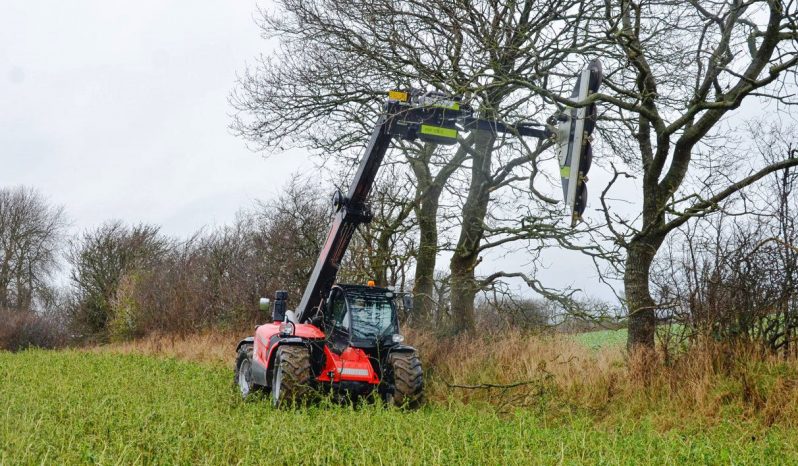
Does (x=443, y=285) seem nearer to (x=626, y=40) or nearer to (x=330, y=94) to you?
(x=330, y=94)

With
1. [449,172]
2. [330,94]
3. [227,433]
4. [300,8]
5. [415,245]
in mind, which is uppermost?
[300,8]

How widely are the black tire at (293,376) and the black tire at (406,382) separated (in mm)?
1056

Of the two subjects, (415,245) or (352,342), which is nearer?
(352,342)

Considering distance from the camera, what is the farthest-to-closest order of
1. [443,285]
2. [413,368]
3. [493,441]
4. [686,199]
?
[443,285] < [413,368] < [686,199] < [493,441]

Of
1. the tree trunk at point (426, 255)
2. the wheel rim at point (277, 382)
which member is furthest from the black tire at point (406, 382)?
the tree trunk at point (426, 255)

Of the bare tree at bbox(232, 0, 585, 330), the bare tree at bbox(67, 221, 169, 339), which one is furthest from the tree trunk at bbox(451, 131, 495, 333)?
the bare tree at bbox(67, 221, 169, 339)

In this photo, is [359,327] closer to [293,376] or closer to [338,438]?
[293,376]

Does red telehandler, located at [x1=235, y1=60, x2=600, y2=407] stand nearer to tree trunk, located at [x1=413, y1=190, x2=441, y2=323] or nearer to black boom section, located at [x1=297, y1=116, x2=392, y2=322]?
black boom section, located at [x1=297, y1=116, x2=392, y2=322]

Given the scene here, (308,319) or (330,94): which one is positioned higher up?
(330,94)

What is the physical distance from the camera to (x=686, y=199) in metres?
7.57

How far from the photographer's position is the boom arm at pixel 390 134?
8.16 meters

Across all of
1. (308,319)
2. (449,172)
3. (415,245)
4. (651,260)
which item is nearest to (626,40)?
(651,260)

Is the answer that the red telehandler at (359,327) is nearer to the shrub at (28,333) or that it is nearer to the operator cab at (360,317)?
the operator cab at (360,317)

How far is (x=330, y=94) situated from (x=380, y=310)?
586cm
